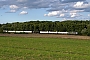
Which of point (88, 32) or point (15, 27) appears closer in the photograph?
point (88, 32)

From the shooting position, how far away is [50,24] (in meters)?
152

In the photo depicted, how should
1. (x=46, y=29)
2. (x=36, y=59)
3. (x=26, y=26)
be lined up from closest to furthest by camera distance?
(x=36, y=59) → (x=46, y=29) → (x=26, y=26)

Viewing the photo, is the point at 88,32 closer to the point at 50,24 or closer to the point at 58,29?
the point at 58,29

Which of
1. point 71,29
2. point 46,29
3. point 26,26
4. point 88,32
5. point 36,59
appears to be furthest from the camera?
point 26,26

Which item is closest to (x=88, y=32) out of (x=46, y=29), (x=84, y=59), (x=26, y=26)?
(x=46, y=29)

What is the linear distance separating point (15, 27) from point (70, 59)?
136 meters

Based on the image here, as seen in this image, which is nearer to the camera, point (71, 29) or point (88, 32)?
point (88, 32)

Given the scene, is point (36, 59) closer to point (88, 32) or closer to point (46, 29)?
point (88, 32)

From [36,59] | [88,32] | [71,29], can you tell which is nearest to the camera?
[36,59]

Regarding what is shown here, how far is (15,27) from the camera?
152500 millimetres

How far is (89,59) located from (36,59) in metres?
4.22

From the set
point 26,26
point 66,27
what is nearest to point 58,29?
point 66,27

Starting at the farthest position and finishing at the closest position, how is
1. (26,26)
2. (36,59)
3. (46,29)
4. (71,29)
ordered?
(26,26) → (46,29) → (71,29) → (36,59)

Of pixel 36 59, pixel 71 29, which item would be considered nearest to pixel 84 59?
pixel 36 59
